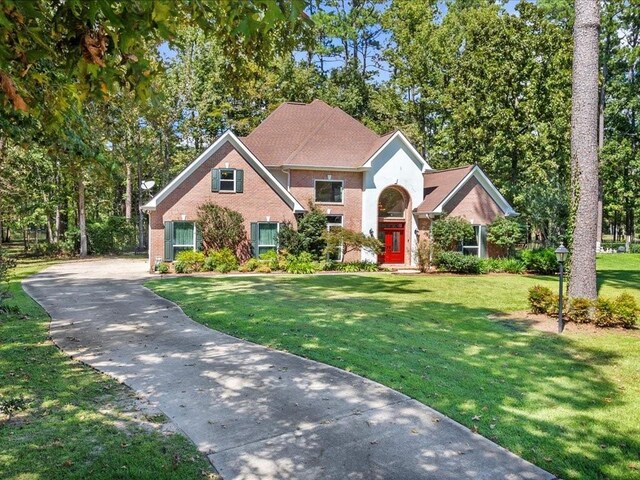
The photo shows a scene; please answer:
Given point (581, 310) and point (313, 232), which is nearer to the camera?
point (581, 310)

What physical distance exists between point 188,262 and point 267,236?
14.4ft

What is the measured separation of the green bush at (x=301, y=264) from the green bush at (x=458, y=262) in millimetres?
6456

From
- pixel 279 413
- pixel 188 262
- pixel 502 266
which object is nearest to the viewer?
pixel 279 413

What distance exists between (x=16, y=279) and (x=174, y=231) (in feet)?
22.1

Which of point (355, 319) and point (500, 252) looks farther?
point (500, 252)

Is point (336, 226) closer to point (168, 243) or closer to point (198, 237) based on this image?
point (198, 237)

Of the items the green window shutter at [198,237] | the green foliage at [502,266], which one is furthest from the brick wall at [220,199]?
the green foliage at [502,266]

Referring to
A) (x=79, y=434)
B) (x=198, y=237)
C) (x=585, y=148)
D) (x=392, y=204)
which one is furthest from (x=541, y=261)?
(x=79, y=434)

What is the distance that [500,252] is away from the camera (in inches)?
1041

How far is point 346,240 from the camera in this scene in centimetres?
2423

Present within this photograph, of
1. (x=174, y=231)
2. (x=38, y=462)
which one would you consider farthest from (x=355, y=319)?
(x=174, y=231)

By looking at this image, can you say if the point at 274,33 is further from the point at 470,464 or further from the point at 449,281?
the point at 449,281

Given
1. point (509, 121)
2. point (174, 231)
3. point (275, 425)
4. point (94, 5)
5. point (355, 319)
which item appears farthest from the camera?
point (509, 121)

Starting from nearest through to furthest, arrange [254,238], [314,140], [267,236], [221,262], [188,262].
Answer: [188,262] → [221,262] → [254,238] → [267,236] → [314,140]
